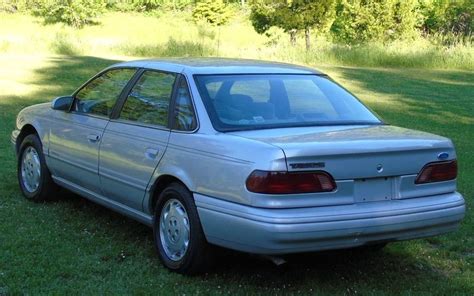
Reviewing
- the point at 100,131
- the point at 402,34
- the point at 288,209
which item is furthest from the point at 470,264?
the point at 402,34

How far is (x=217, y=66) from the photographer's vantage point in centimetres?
539

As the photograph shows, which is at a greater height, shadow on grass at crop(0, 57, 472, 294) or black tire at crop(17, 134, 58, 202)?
black tire at crop(17, 134, 58, 202)

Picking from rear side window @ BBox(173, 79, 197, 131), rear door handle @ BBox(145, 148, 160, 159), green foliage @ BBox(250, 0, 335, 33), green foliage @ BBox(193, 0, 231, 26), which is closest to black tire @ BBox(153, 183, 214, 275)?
rear door handle @ BBox(145, 148, 160, 159)

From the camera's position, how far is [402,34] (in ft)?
111

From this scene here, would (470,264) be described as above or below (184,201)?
below

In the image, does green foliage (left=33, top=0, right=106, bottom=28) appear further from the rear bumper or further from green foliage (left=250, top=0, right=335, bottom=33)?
the rear bumper

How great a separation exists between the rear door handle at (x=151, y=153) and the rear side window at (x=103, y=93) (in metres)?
0.85

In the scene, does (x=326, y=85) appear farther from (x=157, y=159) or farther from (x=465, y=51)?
(x=465, y=51)

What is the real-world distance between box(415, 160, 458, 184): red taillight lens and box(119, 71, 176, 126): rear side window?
1.84 m

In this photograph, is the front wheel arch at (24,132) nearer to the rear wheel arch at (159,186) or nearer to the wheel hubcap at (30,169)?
the wheel hubcap at (30,169)

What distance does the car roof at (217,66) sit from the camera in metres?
5.27

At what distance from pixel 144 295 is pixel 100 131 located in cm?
174

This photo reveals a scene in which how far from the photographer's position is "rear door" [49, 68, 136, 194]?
575cm

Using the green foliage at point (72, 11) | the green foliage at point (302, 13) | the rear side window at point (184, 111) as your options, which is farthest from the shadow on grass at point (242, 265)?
the green foliage at point (72, 11)
